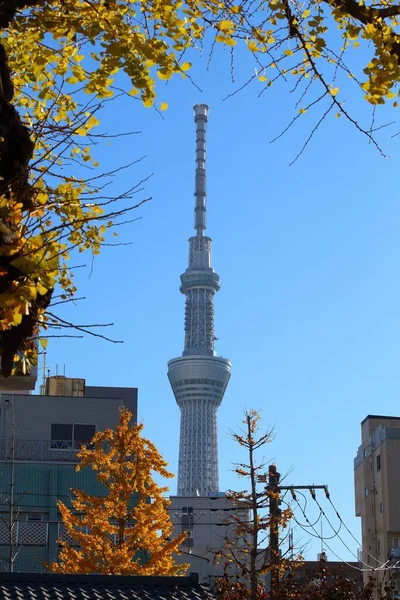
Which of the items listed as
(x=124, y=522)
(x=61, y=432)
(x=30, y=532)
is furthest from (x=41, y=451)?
(x=124, y=522)

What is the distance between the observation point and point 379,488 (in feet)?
251

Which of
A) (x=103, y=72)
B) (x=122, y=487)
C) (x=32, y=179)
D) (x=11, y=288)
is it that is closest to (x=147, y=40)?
(x=103, y=72)

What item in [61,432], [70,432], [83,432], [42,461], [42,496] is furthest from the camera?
[61,432]

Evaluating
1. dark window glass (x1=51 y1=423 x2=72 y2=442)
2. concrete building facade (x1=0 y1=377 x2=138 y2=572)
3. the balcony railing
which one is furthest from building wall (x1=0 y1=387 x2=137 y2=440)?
the balcony railing

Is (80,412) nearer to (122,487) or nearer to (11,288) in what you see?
(122,487)

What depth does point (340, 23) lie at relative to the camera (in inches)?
358

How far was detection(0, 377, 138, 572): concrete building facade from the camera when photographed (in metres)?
53.5

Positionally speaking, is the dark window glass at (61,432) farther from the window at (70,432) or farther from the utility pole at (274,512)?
the utility pole at (274,512)

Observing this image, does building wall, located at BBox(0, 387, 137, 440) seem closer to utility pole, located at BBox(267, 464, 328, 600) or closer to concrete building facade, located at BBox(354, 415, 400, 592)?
concrete building facade, located at BBox(354, 415, 400, 592)

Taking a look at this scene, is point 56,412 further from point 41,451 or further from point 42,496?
point 42,496

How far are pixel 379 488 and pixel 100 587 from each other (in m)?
60.3

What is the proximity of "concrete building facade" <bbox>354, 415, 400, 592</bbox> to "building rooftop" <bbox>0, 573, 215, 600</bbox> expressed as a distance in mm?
51594

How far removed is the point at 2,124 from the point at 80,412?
59.3m

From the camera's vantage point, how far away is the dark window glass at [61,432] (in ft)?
214
